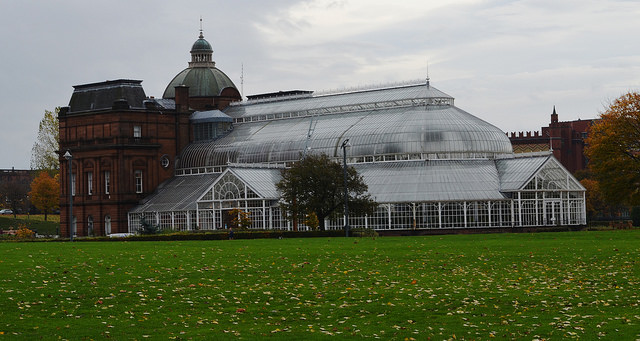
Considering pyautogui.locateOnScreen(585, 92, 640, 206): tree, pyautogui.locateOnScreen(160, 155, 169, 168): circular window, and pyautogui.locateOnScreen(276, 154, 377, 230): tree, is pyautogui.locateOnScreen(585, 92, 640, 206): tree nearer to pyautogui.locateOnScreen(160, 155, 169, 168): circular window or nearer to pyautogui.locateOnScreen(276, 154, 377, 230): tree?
pyautogui.locateOnScreen(276, 154, 377, 230): tree

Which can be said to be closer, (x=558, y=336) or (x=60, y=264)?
(x=558, y=336)

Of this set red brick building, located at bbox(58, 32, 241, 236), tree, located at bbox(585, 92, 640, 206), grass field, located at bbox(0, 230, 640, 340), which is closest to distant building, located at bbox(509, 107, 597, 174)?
red brick building, located at bbox(58, 32, 241, 236)

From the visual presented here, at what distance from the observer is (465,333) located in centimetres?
2466

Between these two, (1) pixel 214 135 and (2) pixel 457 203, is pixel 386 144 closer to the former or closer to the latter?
(2) pixel 457 203

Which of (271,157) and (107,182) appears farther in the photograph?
(107,182)

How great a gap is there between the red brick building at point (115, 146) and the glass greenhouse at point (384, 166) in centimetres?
205

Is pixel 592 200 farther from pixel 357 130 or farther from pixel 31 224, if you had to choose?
pixel 31 224

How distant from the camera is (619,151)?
80.8m

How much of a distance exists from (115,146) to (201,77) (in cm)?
2220

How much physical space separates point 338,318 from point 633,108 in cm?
6173

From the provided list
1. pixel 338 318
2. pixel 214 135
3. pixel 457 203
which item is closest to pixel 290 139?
pixel 214 135

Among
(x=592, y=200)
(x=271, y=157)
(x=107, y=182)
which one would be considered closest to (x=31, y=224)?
(x=107, y=182)

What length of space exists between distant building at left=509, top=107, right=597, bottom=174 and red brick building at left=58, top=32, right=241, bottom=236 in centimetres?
7469

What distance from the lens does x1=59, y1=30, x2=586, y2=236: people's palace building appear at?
94.4 metres
